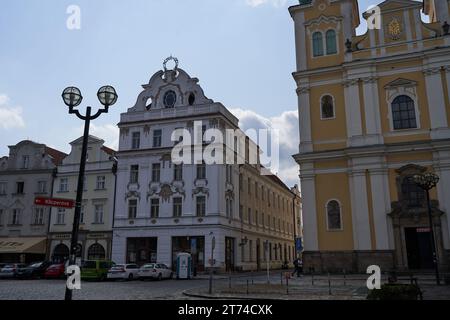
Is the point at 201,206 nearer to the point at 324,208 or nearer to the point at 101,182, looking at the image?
the point at 101,182

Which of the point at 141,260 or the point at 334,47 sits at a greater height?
the point at 334,47

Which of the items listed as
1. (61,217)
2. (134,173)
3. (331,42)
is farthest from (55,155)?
(331,42)

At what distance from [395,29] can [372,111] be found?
710 centimetres

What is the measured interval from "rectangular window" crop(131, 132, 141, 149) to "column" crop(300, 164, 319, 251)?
20.3m

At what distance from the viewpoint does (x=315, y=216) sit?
3497 cm

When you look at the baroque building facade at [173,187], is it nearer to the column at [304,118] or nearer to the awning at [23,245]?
the awning at [23,245]

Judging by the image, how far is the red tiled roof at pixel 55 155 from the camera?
53119mm

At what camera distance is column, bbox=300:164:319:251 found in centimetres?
3453

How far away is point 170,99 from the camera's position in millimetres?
49188

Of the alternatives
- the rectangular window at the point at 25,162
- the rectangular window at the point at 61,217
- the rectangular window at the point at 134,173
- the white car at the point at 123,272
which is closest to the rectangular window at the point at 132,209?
the rectangular window at the point at 134,173

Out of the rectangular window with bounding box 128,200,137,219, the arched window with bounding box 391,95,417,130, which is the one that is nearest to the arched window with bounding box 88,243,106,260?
the rectangular window with bounding box 128,200,137,219
